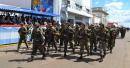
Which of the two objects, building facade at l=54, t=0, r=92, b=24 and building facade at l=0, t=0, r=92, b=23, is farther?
building facade at l=54, t=0, r=92, b=24

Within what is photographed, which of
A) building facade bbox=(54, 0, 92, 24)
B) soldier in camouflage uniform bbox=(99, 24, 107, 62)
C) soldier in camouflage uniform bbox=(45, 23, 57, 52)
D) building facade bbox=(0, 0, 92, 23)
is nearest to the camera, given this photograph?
soldier in camouflage uniform bbox=(99, 24, 107, 62)

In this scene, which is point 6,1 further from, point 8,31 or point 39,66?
point 39,66

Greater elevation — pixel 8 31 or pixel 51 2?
pixel 51 2

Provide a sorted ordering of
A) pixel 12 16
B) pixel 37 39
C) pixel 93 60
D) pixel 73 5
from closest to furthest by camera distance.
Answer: pixel 37 39
pixel 93 60
pixel 12 16
pixel 73 5

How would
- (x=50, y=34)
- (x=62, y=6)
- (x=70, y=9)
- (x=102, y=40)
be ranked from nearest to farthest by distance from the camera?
(x=102, y=40)
(x=50, y=34)
(x=62, y=6)
(x=70, y=9)

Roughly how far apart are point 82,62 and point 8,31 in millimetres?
9688

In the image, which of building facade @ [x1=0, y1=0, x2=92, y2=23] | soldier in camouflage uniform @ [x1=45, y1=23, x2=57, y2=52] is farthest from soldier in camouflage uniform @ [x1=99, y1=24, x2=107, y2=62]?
building facade @ [x1=0, y1=0, x2=92, y2=23]

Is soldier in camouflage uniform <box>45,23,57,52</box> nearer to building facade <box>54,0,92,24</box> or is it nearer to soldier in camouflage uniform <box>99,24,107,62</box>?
soldier in camouflage uniform <box>99,24,107,62</box>

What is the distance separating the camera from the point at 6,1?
42.9 meters

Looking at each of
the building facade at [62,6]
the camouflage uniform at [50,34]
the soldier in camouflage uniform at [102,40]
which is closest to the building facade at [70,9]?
the building facade at [62,6]

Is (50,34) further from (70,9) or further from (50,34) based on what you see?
(70,9)

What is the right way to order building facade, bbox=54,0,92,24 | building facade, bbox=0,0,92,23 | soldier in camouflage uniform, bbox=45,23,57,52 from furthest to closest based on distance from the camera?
building facade, bbox=54,0,92,24, building facade, bbox=0,0,92,23, soldier in camouflage uniform, bbox=45,23,57,52

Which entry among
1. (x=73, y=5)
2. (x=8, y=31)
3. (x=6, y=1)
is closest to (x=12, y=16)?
(x=8, y=31)

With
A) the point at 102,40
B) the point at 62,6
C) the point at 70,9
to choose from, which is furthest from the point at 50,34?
the point at 70,9
